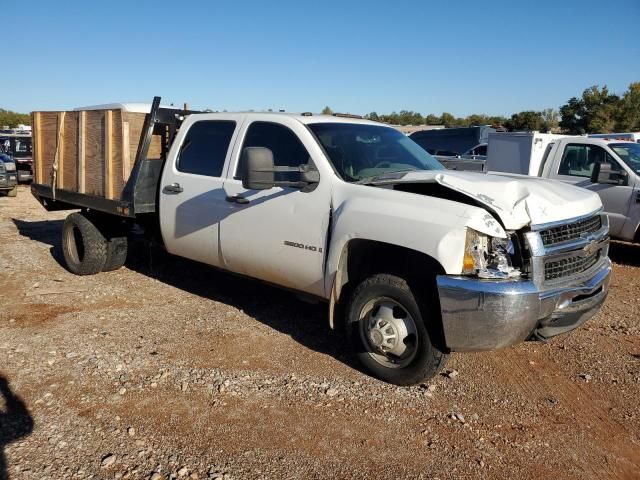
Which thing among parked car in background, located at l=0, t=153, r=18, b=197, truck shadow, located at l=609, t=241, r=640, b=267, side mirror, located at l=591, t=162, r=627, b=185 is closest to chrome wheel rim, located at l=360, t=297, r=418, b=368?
side mirror, located at l=591, t=162, r=627, b=185

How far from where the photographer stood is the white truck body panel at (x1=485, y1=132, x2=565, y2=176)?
9406 millimetres

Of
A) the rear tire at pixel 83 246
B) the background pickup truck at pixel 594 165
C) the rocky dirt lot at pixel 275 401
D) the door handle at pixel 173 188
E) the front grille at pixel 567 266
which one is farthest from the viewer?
the background pickup truck at pixel 594 165

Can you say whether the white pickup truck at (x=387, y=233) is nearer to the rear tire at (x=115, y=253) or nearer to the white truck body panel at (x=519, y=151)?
the rear tire at (x=115, y=253)

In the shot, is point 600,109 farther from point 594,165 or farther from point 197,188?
point 197,188

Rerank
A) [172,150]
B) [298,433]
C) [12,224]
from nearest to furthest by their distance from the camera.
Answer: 1. [298,433]
2. [172,150]
3. [12,224]

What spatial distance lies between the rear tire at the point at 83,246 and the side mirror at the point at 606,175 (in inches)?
264

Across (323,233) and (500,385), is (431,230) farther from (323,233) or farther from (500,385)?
(500,385)

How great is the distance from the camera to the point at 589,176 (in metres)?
8.55

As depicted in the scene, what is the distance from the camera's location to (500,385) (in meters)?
4.05

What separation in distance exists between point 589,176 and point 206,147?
6196mm

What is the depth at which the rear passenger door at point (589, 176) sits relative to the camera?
8.09 metres

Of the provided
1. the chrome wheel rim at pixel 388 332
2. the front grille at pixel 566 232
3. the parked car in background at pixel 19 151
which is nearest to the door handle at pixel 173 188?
the chrome wheel rim at pixel 388 332

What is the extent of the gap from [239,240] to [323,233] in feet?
3.23

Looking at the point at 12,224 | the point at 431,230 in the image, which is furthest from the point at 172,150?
the point at 12,224
